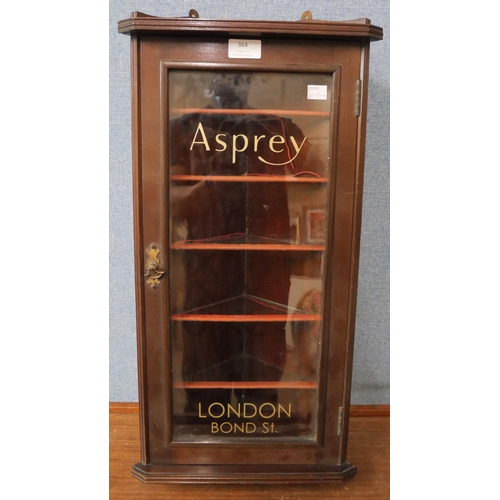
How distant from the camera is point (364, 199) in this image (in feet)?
5.48

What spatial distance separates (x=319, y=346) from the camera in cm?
129

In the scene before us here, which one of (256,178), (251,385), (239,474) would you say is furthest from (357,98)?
(239,474)

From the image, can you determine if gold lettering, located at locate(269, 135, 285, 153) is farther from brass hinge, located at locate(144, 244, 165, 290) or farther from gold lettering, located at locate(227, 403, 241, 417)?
gold lettering, located at locate(227, 403, 241, 417)

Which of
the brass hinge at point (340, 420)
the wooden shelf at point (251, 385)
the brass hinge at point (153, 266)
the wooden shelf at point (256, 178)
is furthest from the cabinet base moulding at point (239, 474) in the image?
the wooden shelf at point (256, 178)

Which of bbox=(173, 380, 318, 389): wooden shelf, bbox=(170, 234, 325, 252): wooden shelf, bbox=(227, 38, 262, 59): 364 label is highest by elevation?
bbox=(227, 38, 262, 59): 364 label

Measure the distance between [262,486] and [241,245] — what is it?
73 centimetres

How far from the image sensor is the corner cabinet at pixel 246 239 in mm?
1177

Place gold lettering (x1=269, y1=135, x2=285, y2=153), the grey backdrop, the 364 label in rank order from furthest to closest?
the grey backdrop, gold lettering (x1=269, y1=135, x2=285, y2=153), the 364 label

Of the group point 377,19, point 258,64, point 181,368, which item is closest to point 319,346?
point 181,368

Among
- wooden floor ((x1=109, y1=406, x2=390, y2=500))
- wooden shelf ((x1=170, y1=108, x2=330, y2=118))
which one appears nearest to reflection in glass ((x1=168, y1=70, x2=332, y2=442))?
wooden shelf ((x1=170, y1=108, x2=330, y2=118))

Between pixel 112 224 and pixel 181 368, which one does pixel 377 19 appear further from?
pixel 181 368

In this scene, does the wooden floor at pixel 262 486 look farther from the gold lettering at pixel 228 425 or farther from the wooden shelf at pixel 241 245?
the wooden shelf at pixel 241 245

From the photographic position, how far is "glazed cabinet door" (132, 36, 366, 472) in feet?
3.91

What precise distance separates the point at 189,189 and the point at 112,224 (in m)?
0.54
